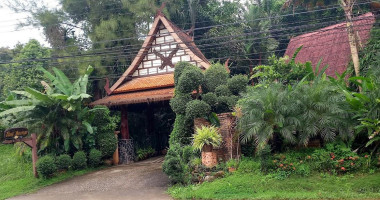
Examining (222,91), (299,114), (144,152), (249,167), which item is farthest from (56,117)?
(299,114)

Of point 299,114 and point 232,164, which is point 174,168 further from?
point 299,114

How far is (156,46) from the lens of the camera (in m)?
16.5

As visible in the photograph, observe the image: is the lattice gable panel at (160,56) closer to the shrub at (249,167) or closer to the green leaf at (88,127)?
the green leaf at (88,127)

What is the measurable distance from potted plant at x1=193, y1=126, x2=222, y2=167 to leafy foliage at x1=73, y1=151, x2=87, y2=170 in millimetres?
4935

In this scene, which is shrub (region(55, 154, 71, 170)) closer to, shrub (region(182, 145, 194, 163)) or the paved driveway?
the paved driveway

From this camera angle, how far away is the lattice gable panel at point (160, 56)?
16.2m

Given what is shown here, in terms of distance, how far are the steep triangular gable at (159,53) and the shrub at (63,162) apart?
12.7ft

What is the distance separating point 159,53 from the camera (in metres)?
16.5

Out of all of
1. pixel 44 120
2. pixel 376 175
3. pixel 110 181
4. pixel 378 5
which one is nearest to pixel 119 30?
pixel 44 120

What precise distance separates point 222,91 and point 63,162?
6064mm

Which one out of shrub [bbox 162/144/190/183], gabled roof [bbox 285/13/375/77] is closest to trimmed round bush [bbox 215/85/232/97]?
shrub [bbox 162/144/190/183]

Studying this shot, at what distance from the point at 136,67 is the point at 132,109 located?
6.71ft

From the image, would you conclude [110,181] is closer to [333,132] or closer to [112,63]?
[333,132]

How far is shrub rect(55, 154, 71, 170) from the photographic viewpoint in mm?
13049
